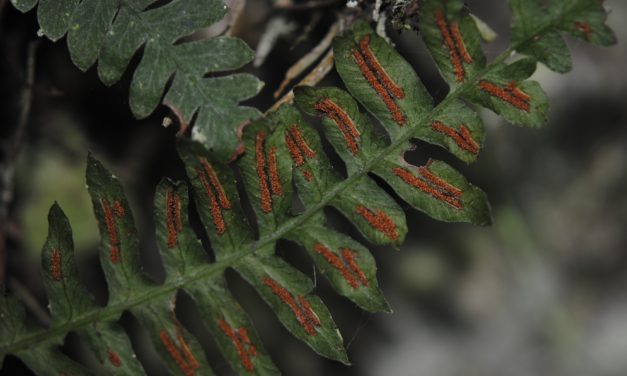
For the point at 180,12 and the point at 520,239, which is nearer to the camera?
the point at 180,12

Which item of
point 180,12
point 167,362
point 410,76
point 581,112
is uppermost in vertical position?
point 581,112

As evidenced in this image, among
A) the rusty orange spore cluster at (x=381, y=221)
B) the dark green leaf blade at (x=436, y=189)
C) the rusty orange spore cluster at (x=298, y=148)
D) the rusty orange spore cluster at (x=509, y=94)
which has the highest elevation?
the rusty orange spore cluster at (x=509, y=94)

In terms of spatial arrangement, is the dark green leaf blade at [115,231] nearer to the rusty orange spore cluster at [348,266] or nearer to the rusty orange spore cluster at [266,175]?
the rusty orange spore cluster at [266,175]

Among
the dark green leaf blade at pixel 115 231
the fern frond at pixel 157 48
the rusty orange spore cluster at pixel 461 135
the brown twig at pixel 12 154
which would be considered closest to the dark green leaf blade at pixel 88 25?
the fern frond at pixel 157 48

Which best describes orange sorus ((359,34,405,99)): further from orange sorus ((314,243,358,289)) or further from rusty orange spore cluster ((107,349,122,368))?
rusty orange spore cluster ((107,349,122,368))

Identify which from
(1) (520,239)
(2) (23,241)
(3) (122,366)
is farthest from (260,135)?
(1) (520,239)

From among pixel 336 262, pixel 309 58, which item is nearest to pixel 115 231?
pixel 336 262

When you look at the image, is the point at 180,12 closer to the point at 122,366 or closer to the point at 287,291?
the point at 287,291
